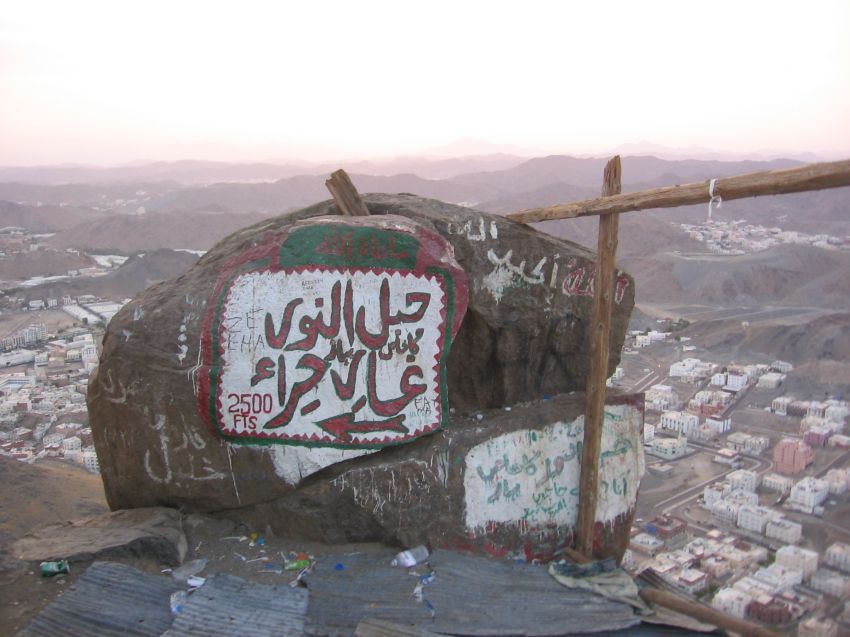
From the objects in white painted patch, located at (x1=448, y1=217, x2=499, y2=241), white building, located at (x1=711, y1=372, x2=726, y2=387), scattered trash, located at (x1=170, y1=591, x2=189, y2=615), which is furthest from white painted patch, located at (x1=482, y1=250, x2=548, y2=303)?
white building, located at (x1=711, y1=372, x2=726, y2=387)

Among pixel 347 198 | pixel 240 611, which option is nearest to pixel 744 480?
pixel 347 198

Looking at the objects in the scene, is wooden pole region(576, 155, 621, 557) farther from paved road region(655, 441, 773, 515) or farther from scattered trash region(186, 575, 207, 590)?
paved road region(655, 441, 773, 515)

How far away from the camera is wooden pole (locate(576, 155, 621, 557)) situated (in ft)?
16.1

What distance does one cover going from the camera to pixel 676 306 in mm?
27344

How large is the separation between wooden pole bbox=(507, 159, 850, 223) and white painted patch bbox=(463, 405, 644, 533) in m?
1.73

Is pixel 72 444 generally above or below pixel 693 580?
below

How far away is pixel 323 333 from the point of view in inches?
200

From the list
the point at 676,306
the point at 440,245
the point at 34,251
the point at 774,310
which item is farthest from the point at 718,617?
the point at 34,251

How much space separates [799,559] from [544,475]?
1970mm

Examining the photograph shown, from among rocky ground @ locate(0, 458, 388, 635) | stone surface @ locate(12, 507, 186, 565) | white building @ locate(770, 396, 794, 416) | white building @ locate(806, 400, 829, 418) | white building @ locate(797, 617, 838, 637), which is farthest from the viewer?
white building @ locate(770, 396, 794, 416)

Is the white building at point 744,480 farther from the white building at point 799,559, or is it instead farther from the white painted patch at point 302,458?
the white painted patch at point 302,458

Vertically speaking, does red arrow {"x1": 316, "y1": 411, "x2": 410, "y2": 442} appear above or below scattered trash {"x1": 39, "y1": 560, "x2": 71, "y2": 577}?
above

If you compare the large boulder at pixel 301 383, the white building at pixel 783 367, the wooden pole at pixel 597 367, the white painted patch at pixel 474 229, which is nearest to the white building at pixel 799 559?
the wooden pole at pixel 597 367

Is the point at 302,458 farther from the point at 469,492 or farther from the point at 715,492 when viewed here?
the point at 715,492
